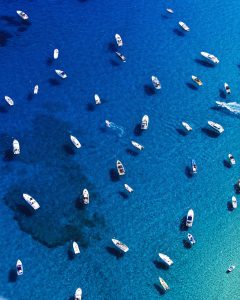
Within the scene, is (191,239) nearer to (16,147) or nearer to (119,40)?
(16,147)

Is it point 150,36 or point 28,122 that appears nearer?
point 28,122

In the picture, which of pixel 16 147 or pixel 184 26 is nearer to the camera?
pixel 16 147

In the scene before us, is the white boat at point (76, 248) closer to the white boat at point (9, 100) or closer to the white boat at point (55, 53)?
the white boat at point (9, 100)

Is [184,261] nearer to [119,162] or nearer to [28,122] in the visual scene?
[119,162]

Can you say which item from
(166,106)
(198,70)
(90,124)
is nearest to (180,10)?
(198,70)

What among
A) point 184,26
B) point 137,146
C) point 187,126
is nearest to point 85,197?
point 137,146

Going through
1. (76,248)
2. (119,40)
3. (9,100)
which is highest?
(119,40)

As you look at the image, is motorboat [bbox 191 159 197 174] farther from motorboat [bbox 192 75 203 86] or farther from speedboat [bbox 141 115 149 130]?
motorboat [bbox 192 75 203 86]

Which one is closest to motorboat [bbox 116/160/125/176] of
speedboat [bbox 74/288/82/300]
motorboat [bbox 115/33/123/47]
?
speedboat [bbox 74/288/82/300]
